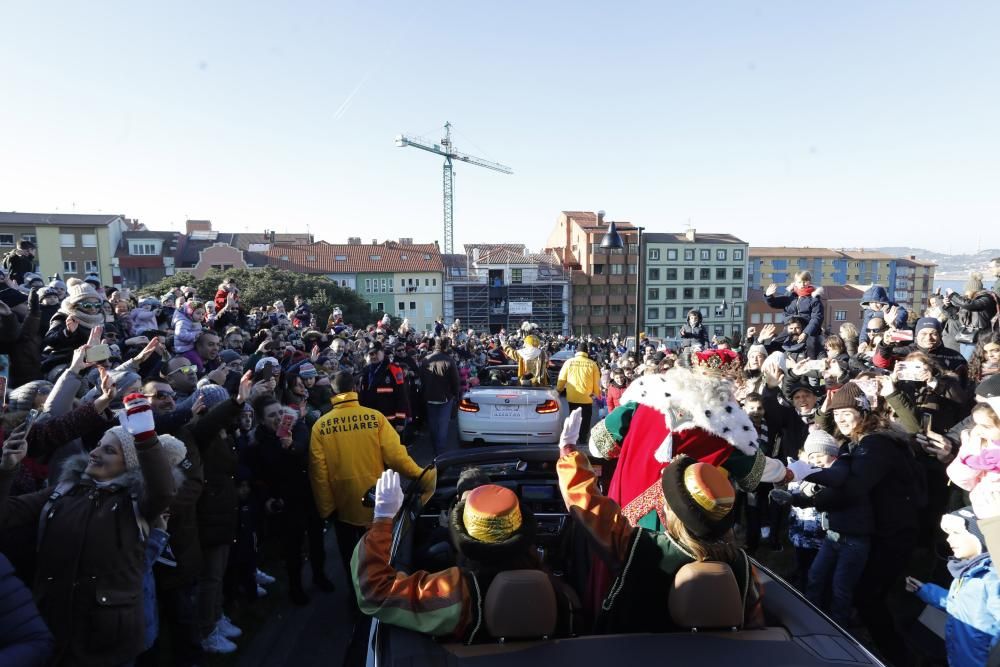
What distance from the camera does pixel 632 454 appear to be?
2.94 meters

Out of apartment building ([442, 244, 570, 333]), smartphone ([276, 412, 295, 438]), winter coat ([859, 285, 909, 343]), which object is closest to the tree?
apartment building ([442, 244, 570, 333])

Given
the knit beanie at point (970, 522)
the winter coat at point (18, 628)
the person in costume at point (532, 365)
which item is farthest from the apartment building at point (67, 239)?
the knit beanie at point (970, 522)

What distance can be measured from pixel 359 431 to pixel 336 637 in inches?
56.7

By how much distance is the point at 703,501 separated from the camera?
2078 millimetres

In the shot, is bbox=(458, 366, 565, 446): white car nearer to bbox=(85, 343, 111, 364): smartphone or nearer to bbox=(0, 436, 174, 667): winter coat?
bbox=(85, 343, 111, 364): smartphone

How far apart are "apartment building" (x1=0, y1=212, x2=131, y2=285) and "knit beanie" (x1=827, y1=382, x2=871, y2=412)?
61.1 metres

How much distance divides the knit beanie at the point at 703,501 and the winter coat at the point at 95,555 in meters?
2.31

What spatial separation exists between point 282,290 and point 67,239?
25.9 m

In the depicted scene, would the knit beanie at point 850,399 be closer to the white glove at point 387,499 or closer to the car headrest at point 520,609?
the car headrest at point 520,609

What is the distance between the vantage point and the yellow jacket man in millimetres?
4320

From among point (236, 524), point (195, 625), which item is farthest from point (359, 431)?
point (195, 625)

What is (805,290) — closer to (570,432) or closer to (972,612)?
(972,612)

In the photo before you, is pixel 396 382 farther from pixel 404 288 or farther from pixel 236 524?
pixel 404 288

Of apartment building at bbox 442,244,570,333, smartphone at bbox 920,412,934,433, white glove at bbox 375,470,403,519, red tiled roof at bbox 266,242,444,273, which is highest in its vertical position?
red tiled roof at bbox 266,242,444,273
